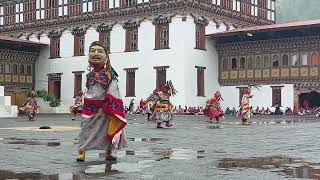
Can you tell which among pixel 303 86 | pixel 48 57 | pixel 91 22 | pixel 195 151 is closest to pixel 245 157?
pixel 195 151

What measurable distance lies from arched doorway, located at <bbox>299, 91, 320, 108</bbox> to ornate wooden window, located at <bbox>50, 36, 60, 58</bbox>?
21.7m

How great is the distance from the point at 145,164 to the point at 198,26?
3704cm

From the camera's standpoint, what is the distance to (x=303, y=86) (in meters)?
42.2

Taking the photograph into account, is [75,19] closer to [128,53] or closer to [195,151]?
[128,53]

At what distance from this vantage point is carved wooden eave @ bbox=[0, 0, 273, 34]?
44.1m

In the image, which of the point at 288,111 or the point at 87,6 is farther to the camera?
the point at 87,6

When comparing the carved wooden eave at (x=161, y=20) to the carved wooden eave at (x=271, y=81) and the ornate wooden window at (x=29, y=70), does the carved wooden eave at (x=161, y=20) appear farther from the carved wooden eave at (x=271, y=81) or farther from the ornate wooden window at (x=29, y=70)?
the ornate wooden window at (x=29, y=70)

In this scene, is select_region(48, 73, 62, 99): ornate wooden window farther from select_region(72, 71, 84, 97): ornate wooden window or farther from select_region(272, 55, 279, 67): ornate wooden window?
select_region(272, 55, 279, 67): ornate wooden window

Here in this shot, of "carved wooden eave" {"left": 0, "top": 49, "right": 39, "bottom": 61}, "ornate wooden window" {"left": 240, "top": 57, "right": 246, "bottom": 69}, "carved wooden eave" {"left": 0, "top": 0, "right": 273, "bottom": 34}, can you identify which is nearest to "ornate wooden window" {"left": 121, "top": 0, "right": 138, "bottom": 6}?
"carved wooden eave" {"left": 0, "top": 0, "right": 273, "bottom": 34}

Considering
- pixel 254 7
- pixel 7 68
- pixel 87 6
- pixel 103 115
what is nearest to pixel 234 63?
pixel 254 7

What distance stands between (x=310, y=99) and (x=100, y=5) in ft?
61.9

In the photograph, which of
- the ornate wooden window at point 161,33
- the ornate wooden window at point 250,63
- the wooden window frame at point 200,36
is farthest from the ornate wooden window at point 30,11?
the ornate wooden window at point 250,63

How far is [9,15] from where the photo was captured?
56.4 m

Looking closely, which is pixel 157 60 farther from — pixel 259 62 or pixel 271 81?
pixel 271 81
